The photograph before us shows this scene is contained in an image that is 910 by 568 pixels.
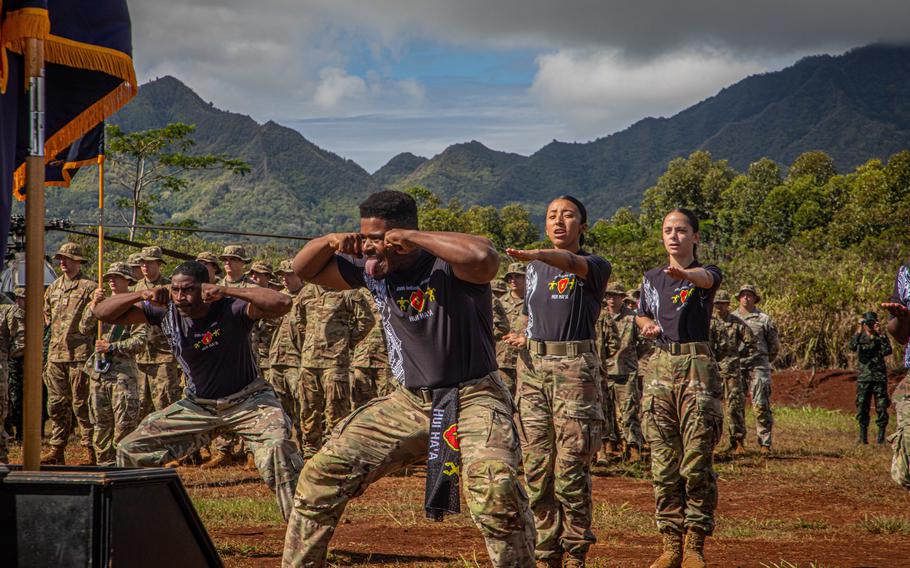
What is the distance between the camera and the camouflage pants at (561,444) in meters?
7.14

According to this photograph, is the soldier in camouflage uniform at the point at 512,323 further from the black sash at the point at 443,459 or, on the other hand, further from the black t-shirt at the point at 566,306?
the black sash at the point at 443,459

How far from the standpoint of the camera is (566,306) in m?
7.64

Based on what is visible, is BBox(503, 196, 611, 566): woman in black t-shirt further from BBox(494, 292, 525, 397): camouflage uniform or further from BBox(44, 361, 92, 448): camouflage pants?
BBox(44, 361, 92, 448): camouflage pants

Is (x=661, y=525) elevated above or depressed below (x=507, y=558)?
below

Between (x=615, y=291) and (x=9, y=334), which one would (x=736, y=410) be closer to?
(x=615, y=291)

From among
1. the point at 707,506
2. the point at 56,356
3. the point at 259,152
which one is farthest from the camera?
the point at 259,152

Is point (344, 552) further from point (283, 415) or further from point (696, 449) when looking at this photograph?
point (696, 449)

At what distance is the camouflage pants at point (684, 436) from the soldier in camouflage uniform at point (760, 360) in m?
8.61

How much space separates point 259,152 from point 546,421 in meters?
171

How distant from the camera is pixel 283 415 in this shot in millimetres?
7758

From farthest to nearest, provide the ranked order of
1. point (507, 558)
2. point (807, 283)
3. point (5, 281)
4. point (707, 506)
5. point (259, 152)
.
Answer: point (259, 152) < point (807, 283) < point (5, 281) < point (707, 506) < point (507, 558)

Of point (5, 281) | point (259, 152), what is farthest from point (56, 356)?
point (259, 152)

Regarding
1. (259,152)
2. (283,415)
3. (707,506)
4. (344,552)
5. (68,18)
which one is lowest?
(344,552)

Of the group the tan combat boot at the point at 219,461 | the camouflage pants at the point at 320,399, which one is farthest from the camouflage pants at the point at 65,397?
the camouflage pants at the point at 320,399
